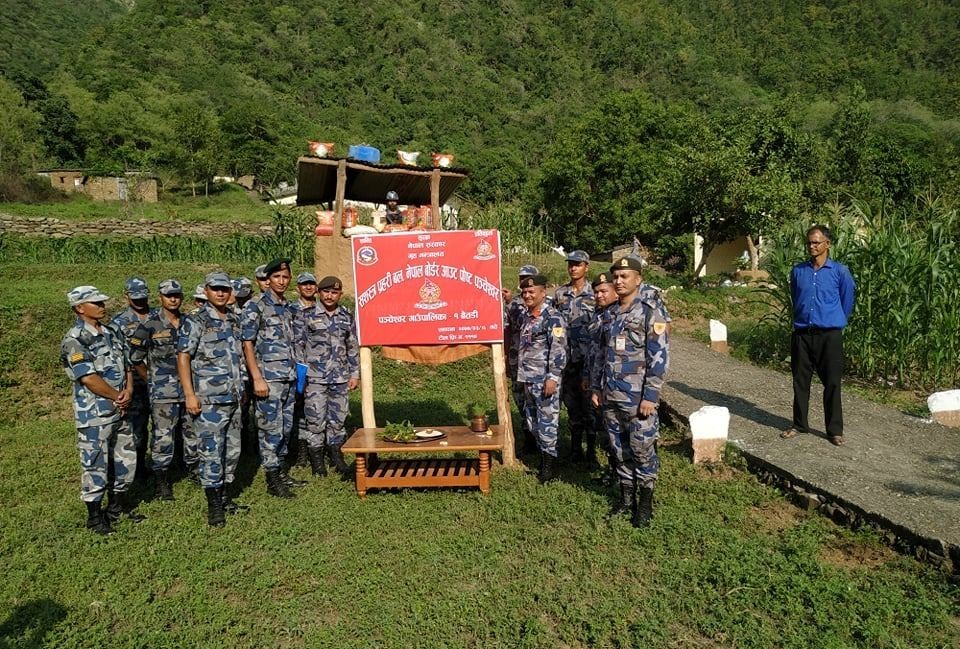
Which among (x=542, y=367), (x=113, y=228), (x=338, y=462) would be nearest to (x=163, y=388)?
(x=338, y=462)

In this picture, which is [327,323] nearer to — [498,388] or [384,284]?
[384,284]

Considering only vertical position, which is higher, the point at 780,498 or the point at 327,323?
the point at 327,323

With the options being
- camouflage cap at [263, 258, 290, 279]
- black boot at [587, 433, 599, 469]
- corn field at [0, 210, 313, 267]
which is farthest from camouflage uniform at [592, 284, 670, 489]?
corn field at [0, 210, 313, 267]

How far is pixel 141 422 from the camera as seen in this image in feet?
17.8

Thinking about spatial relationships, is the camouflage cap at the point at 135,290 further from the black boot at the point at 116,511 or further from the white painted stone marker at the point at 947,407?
the white painted stone marker at the point at 947,407

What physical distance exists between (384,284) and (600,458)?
106 inches

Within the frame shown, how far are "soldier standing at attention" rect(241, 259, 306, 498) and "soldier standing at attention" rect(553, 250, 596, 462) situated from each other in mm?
2494

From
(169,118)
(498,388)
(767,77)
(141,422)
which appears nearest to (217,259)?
(141,422)

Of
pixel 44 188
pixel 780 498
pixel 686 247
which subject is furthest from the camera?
pixel 44 188

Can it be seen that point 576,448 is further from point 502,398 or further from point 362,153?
point 362,153

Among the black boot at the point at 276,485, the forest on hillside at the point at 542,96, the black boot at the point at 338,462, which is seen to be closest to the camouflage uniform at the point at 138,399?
the black boot at the point at 276,485

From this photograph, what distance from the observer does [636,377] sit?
4.36 m

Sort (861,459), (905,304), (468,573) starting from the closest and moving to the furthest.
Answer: (468,573), (861,459), (905,304)

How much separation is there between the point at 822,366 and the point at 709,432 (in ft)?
3.65
